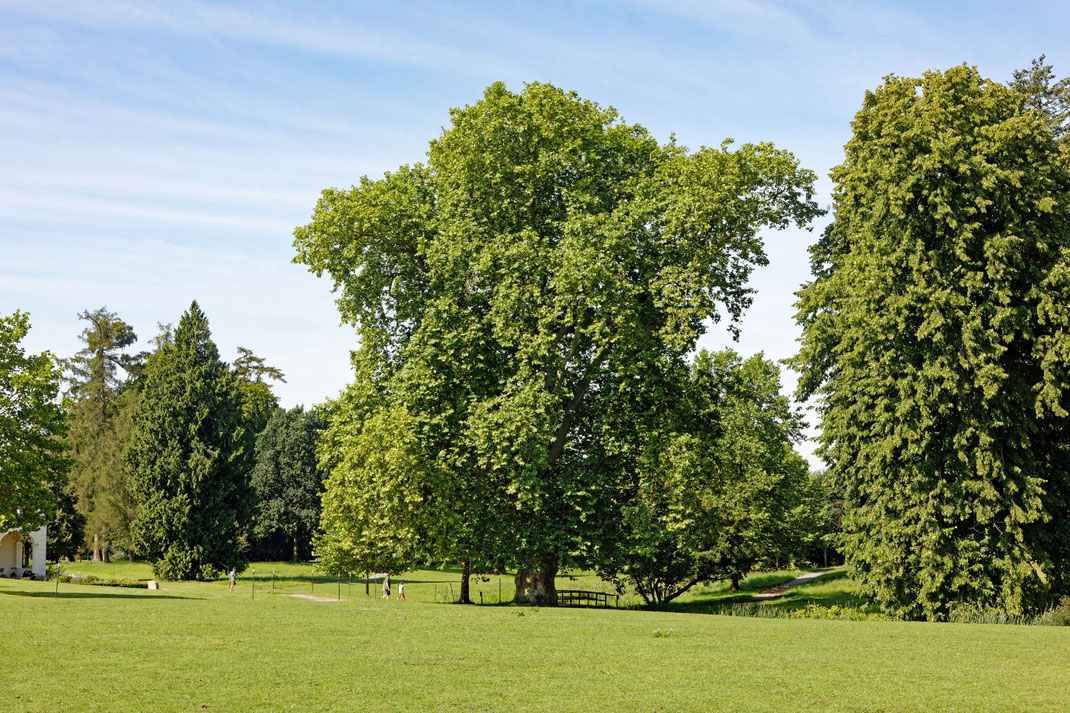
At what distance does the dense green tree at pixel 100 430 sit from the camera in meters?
65.8

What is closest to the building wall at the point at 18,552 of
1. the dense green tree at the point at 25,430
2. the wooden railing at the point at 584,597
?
the dense green tree at the point at 25,430

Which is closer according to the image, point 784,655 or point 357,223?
point 784,655

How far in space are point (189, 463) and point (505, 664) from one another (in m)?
46.7

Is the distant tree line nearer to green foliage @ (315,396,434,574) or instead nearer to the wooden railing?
green foliage @ (315,396,434,574)

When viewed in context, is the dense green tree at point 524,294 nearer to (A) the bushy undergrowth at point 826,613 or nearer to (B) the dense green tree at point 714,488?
(B) the dense green tree at point 714,488

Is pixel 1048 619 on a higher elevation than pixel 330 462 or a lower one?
lower

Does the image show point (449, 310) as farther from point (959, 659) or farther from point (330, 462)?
point (959, 659)

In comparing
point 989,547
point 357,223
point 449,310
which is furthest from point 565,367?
point 989,547

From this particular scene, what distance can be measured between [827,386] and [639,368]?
10.9m

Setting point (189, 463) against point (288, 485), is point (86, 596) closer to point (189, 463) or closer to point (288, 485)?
point (189, 463)

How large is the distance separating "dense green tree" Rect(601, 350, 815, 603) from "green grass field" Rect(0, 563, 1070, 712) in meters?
8.93

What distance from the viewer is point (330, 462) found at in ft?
125

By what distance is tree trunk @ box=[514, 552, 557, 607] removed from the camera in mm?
34781

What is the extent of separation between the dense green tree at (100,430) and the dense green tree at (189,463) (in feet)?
16.7
